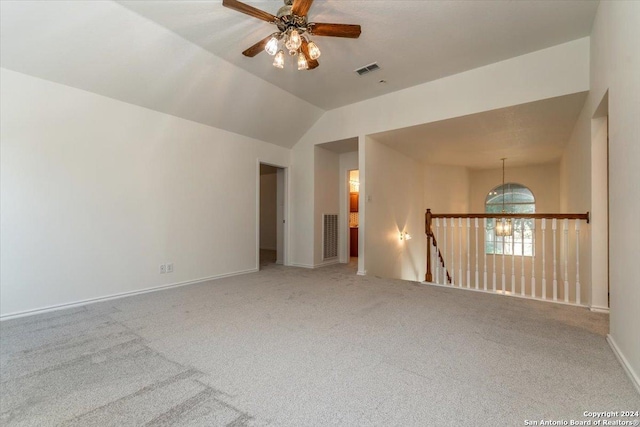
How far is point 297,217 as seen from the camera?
5.79 meters

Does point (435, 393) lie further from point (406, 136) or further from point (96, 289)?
point (406, 136)

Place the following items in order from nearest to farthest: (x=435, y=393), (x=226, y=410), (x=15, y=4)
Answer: (x=226, y=410)
(x=435, y=393)
(x=15, y=4)

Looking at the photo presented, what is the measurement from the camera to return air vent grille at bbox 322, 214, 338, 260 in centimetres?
586

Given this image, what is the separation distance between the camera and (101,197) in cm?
335

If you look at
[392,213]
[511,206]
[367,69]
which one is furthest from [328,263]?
[511,206]

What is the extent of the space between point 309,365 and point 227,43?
3.40 meters

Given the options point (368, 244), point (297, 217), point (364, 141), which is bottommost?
point (368, 244)

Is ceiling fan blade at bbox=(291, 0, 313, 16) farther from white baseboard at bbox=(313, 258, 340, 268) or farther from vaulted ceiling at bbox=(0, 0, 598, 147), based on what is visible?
white baseboard at bbox=(313, 258, 340, 268)

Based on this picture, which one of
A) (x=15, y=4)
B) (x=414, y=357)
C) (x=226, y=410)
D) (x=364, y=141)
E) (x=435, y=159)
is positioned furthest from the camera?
(x=435, y=159)

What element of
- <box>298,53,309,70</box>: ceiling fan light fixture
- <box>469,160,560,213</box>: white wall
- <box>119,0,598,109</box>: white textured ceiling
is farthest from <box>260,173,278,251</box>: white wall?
<box>298,53,309,70</box>: ceiling fan light fixture

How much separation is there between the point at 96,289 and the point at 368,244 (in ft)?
12.7

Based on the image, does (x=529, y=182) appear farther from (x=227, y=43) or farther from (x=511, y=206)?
(x=227, y=43)

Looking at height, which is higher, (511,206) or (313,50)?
(313,50)

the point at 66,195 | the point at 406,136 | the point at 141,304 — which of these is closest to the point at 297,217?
the point at 406,136
